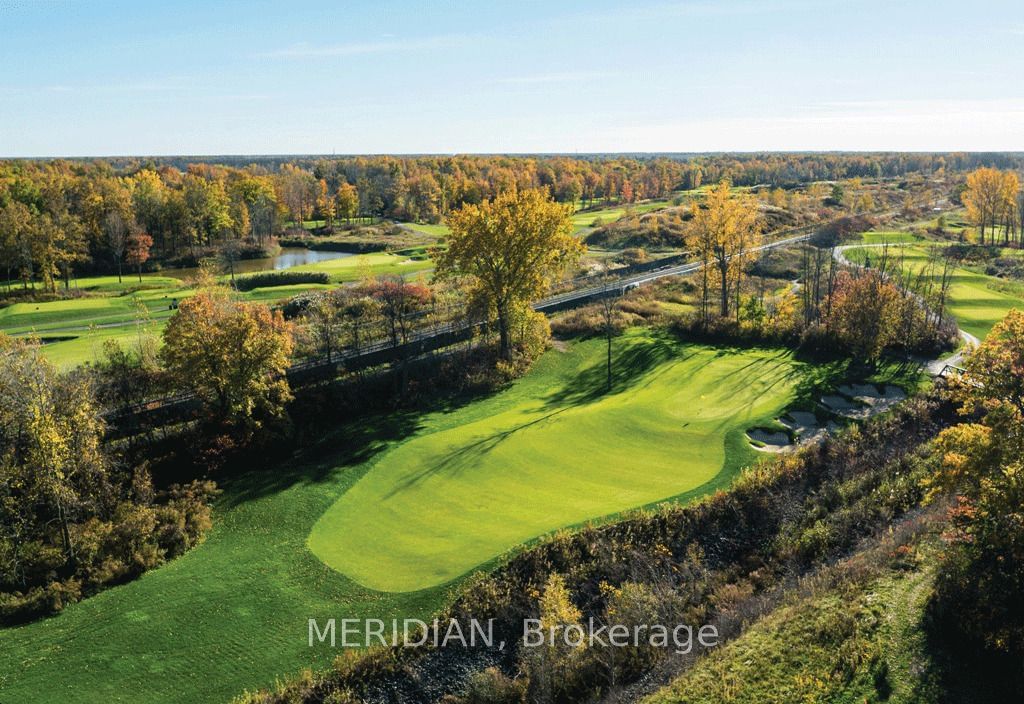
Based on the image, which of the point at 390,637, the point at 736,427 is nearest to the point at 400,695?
the point at 390,637

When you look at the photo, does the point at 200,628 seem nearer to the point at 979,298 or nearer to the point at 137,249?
the point at 979,298

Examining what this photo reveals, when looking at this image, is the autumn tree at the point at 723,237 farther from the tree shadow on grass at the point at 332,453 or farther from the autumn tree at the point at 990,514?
the autumn tree at the point at 990,514

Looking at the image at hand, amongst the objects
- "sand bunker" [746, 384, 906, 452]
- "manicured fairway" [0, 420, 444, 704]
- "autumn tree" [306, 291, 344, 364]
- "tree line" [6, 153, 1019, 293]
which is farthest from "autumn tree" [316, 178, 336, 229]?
"manicured fairway" [0, 420, 444, 704]

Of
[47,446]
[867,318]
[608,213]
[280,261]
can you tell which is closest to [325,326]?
[47,446]

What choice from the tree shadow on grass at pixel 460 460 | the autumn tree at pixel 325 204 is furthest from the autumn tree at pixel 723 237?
the autumn tree at pixel 325 204

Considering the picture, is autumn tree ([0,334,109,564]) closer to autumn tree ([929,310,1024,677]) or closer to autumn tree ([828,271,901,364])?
autumn tree ([929,310,1024,677])
